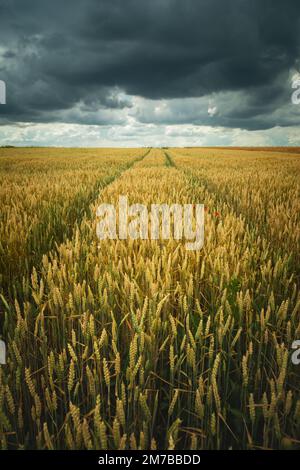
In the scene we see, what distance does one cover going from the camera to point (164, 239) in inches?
96.9

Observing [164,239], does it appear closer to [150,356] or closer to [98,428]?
[150,356]

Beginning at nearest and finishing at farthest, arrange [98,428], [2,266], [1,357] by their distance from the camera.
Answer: [98,428], [1,357], [2,266]

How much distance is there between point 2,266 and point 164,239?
1.17 m

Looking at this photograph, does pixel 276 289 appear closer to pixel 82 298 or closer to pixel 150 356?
pixel 150 356

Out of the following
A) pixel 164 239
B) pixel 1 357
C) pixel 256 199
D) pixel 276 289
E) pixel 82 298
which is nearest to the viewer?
pixel 1 357

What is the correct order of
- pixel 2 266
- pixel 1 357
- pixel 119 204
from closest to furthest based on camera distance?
1. pixel 1 357
2. pixel 2 266
3. pixel 119 204
